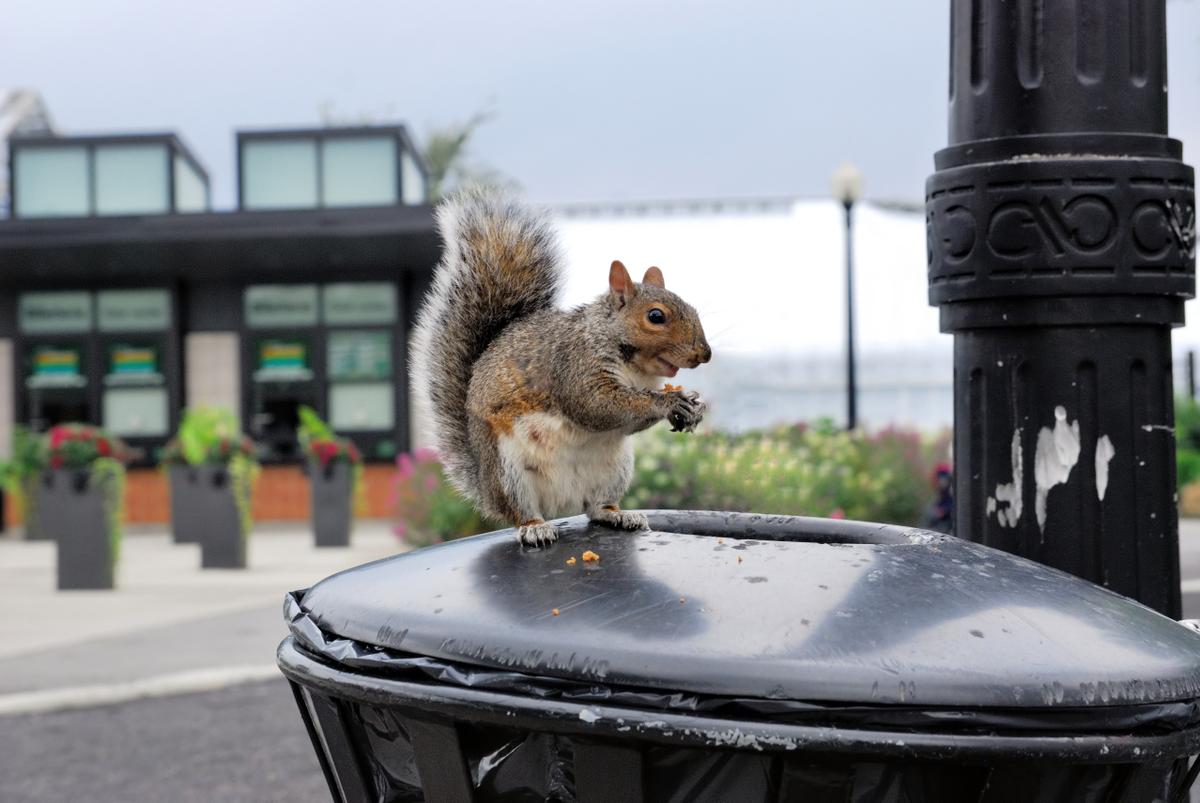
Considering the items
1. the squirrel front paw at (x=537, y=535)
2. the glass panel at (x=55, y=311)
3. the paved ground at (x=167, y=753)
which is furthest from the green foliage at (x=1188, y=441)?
the squirrel front paw at (x=537, y=535)

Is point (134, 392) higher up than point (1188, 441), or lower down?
higher up

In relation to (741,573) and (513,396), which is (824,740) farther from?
(513,396)

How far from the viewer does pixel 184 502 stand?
16.2 m

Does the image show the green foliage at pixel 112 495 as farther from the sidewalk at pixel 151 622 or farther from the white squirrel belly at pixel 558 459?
the white squirrel belly at pixel 558 459

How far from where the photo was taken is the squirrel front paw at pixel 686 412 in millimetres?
1982

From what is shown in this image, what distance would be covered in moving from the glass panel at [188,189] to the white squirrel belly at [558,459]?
20491mm

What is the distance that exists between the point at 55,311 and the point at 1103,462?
21.0m

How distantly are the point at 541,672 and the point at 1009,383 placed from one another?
1.32 m

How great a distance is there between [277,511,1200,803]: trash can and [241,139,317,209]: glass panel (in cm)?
2036

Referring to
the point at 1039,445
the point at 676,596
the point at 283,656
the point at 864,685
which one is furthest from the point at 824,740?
the point at 1039,445

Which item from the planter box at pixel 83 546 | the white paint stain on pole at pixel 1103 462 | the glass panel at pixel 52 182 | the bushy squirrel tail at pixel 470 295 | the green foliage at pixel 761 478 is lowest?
the planter box at pixel 83 546

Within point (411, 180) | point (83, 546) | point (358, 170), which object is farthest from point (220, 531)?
point (411, 180)

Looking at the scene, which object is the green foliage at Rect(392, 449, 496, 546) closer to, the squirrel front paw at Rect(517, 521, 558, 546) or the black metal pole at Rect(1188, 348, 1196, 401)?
the squirrel front paw at Rect(517, 521, 558, 546)

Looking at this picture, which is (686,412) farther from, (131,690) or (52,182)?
(52,182)
